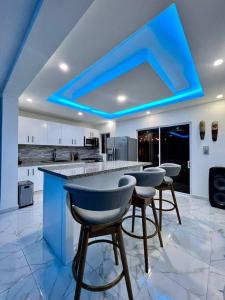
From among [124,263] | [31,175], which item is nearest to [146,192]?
[124,263]

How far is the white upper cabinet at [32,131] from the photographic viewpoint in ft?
13.0

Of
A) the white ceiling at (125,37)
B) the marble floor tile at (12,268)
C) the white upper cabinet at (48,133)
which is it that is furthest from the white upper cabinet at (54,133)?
the marble floor tile at (12,268)

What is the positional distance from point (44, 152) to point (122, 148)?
2.64m

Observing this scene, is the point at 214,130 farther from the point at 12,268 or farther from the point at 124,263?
the point at 12,268

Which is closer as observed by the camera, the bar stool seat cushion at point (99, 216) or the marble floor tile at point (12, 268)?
the bar stool seat cushion at point (99, 216)

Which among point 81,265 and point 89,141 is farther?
point 89,141

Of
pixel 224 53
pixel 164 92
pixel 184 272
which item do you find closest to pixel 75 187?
pixel 184 272

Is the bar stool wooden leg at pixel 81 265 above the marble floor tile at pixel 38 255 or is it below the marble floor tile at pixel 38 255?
above

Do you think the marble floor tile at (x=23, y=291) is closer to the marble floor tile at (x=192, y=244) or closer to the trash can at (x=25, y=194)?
the marble floor tile at (x=192, y=244)

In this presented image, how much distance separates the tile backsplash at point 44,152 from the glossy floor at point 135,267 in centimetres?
245

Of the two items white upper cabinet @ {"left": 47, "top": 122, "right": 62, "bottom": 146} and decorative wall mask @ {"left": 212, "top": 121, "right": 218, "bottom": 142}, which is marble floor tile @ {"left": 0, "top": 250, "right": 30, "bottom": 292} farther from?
decorative wall mask @ {"left": 212, "top": 121, "right": 218, "bottom": 142}

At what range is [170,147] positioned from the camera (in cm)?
449

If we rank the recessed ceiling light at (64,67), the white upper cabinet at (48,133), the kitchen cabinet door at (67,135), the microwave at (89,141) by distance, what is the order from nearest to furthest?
the recessed ceiling light at (64,67)
the white upper cabinet at (48,133)
the kitchen cabinet door at (67,135)
the microwave at (89,141)

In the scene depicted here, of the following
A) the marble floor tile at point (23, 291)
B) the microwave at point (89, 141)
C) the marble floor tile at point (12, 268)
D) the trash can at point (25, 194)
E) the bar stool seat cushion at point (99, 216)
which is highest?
the microwave at point (89, 141)
